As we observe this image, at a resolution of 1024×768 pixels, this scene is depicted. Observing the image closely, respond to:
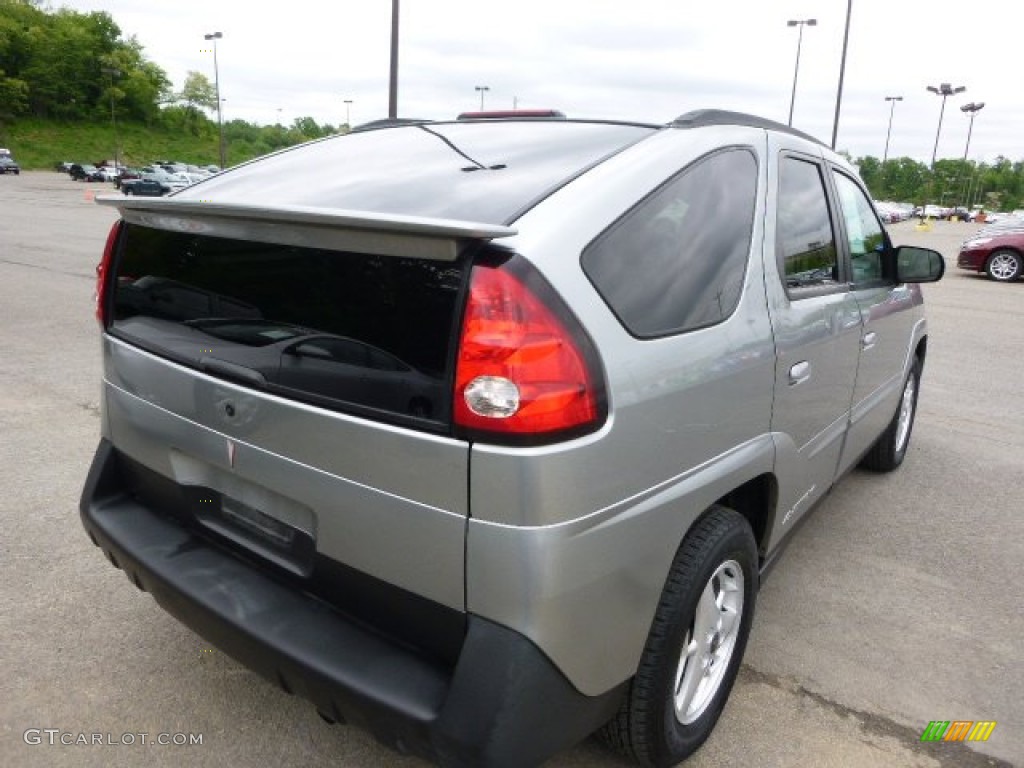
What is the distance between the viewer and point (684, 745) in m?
2.22

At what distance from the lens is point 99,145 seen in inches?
3465

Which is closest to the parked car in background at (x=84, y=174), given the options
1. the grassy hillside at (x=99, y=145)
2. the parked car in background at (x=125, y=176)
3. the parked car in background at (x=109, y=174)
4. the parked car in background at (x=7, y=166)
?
the parked car in background at (x=109, y=174)

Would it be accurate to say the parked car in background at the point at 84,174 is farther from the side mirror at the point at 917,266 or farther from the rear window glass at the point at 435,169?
the side mirror at the point at 917,266

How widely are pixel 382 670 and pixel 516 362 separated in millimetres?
755

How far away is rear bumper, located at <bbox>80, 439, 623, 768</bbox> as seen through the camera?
165 centimetres

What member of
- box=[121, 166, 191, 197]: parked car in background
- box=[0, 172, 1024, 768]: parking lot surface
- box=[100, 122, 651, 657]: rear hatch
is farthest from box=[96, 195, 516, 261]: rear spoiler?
box=[121, 166, 191, 197]: parked car in background

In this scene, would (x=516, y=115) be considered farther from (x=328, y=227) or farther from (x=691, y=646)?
(x=691, y=646)

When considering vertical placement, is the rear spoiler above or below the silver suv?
above

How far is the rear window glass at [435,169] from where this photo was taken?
1.98 meters

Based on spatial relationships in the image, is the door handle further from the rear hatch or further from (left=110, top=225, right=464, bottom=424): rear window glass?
(left=110, top=225, right=464, bottom=424): rear window glass

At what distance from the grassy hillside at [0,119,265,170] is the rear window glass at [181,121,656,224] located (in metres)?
87.0

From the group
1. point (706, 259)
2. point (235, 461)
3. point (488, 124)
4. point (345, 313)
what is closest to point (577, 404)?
point (345, 313)

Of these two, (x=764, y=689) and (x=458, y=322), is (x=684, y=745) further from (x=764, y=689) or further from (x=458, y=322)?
(x=458, y=322)

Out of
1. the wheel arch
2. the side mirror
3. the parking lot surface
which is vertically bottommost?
the parking lot surface
